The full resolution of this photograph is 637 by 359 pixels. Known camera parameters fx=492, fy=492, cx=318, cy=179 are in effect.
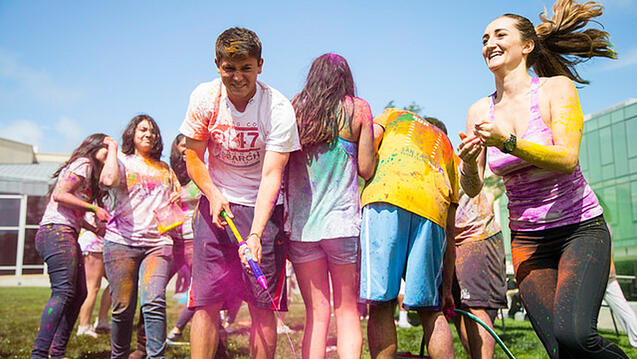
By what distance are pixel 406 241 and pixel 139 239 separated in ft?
7.72

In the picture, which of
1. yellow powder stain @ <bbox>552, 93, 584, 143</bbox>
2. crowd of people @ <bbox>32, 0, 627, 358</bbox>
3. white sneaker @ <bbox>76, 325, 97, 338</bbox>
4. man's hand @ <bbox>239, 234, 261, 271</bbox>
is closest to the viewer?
yellow powder stain @ <bbox>552, 93, 584, 143</bbox>

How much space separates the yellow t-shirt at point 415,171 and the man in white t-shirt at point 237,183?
574mm

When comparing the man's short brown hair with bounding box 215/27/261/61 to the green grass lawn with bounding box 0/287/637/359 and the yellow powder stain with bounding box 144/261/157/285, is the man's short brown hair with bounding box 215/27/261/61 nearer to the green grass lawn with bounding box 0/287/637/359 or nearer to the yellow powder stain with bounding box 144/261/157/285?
the yellow powder stain with bounding box 144/261/157/285

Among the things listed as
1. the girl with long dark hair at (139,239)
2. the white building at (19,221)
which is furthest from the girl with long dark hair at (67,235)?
the white building at (19,221)

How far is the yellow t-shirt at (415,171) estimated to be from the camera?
2887 mm

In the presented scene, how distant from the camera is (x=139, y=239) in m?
4.09

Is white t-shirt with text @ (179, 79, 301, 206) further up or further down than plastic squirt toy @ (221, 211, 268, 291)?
further up

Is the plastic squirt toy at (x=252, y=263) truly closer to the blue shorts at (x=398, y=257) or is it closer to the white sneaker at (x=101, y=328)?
the blue shorts at (x=398, y=257)

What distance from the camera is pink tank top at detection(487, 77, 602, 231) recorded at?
251 cm

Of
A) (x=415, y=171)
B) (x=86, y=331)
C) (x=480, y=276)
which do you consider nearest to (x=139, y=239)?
(x=415, y=171)

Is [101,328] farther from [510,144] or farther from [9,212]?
[9,212]

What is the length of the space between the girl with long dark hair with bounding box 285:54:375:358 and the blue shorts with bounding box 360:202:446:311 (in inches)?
7.6

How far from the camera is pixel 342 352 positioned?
9.90ft

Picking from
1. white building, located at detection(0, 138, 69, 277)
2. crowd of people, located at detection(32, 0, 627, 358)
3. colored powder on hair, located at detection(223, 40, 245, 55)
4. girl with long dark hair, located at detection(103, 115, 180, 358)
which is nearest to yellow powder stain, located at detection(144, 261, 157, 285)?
girl with long dark hair, located at detection(103, 115, 180, 358)
